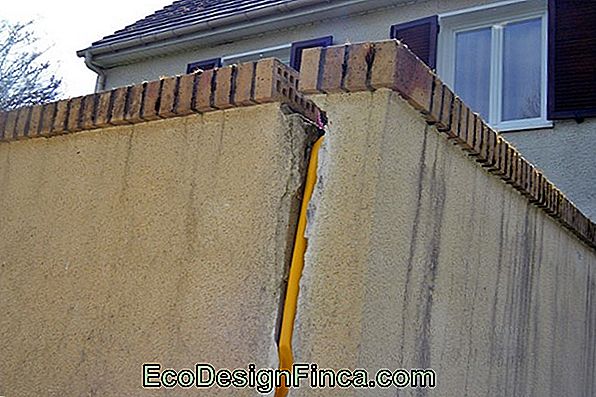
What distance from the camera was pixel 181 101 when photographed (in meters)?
2.80

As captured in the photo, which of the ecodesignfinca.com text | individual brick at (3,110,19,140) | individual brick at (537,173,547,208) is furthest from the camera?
individual brick at (537,173,547,208)

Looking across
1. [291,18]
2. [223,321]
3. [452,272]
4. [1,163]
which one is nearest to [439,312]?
[452,272]

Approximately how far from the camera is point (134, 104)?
116 inches

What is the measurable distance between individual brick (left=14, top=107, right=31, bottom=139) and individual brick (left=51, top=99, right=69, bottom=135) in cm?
23

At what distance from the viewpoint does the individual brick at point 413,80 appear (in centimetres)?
238

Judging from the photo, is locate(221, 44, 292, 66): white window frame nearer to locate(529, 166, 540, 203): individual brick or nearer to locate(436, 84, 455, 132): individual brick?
locate(529, 166, 540, 203): individual brick

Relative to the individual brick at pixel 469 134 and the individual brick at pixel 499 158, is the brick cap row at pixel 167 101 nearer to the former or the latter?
the individual brick at pixel 469 134

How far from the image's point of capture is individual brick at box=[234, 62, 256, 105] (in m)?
2.57

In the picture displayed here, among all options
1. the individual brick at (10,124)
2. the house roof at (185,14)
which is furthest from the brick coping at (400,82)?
the house roof at (185,14)

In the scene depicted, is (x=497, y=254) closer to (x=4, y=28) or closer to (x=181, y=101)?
(x=181, y=101)

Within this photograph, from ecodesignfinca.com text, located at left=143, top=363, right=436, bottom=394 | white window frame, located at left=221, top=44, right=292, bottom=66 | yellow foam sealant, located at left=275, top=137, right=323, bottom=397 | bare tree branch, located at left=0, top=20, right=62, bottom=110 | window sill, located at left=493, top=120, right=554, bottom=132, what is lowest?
ecodesignfinca.com text, located at left=143, top=363, right=436, bottom=394

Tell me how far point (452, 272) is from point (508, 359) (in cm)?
85

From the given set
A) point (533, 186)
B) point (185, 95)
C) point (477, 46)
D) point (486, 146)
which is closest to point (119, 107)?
point (185, 95)

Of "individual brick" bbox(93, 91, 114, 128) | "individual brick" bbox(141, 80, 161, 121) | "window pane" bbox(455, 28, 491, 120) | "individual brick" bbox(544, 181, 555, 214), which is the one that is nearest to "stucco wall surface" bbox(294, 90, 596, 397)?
"individual brick" bbox(544, 181, 555, 214)
